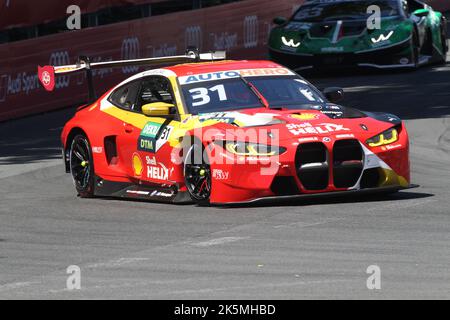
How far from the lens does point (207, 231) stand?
11109 mm

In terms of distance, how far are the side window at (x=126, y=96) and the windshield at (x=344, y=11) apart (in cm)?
1079

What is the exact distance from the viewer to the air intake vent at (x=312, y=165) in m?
12.0

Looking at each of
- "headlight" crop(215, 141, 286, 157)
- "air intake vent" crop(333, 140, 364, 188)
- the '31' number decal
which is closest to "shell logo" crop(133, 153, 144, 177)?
the '31' number decal

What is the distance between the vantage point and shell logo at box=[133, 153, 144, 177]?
519 inches

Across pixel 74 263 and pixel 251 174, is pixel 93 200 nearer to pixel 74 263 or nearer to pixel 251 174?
pixel 251 174

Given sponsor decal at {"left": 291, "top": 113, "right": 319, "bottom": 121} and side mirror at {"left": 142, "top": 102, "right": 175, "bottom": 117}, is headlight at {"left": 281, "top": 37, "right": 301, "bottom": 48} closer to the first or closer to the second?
side mirror at {"left": 142, "top": 102, "right": 175, "bottom": 117}

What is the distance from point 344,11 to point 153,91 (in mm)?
11356

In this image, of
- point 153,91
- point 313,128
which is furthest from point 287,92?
point 153,91

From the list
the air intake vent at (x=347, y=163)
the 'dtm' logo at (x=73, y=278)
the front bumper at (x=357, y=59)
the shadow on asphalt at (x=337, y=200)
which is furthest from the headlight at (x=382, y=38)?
the 'dtm' logo at (x=73, y=278)

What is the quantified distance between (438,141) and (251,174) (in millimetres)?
5589

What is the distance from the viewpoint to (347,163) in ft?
39.5

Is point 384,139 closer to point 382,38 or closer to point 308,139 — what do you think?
point 308,139

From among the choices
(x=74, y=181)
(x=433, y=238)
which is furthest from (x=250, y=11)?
(x=433, y=238)

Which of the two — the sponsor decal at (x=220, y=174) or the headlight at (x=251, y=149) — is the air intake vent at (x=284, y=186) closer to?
the headlight at (x=251, y=149)
